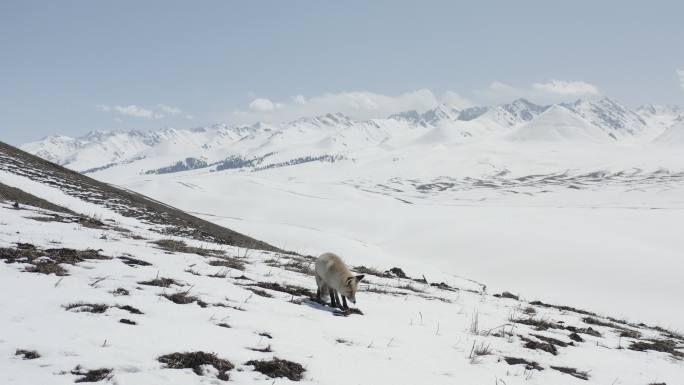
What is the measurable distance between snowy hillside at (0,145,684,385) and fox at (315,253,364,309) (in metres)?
0.43

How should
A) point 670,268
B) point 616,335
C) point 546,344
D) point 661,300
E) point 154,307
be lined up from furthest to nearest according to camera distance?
point 670,268 → point 661,300 → point 616,335 → point 546,344 → point 154,307

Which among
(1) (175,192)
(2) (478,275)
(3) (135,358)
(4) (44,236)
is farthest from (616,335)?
(1) (175,192)

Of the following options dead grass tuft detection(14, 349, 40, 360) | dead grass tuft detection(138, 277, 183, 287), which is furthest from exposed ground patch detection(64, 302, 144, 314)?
dead grass tuft detection(138, 277, 183, 287)

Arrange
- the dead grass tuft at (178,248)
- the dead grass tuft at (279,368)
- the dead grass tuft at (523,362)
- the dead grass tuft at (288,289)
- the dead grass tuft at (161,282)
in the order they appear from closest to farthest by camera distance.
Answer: the dead grass tuft at (279,368), the dead grass tuft at (523,362), the dead grass tuft at (161,282), the dead grass tuft at (288,289), the dead grass tuft at (178,248)

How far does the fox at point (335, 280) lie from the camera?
10.1 meters

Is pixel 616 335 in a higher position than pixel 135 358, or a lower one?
higher

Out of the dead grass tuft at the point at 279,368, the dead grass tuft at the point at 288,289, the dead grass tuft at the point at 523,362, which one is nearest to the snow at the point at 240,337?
the dead grass tuft at the point at 279,368

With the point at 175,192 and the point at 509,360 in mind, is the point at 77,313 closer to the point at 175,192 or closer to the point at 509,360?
the point at 509,360

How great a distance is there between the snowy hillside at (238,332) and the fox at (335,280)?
43 centimetres

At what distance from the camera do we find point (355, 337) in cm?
803

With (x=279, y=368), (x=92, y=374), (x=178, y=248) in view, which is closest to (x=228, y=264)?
(x=178, y=248)

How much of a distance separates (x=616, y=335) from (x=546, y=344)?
4.58 metres

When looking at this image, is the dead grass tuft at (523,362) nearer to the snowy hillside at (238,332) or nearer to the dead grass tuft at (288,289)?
the snowy hillside at (238,332)

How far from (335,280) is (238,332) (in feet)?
11.4
